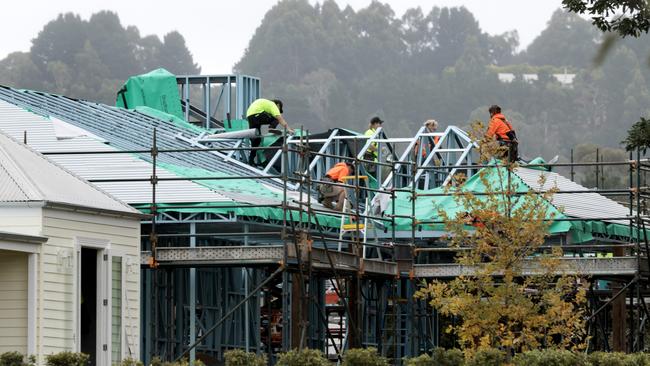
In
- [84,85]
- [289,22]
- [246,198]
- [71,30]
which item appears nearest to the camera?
[246,198]

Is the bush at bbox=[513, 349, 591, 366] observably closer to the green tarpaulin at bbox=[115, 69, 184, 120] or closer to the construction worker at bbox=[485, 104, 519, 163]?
the construction worker at bbox=[485, 104, 519, 163]

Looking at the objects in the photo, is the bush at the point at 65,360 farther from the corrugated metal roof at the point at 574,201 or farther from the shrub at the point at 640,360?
the corrugated metal roof at the point at 574,201

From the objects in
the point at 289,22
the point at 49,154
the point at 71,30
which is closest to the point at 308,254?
the point at 49,154

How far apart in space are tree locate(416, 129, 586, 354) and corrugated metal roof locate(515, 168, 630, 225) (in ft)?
12.3

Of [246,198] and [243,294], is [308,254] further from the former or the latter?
[243,294]

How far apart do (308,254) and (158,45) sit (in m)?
114

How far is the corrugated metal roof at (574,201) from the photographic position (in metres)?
35.6

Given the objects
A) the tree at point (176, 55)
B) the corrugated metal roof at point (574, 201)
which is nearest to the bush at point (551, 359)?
the corrugated metal roof at point (574, 201)

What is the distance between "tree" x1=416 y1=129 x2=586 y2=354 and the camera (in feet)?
96.9

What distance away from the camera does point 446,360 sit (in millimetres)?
27344

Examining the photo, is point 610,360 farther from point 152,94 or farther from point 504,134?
point 152,94

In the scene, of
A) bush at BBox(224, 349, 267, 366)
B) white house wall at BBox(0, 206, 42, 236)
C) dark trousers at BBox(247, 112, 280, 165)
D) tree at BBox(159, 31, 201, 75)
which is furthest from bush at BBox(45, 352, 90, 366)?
tree at BBox(159, 31, 201, 75)

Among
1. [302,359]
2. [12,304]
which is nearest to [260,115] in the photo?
[12,304]

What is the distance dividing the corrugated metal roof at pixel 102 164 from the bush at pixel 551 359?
758cm
